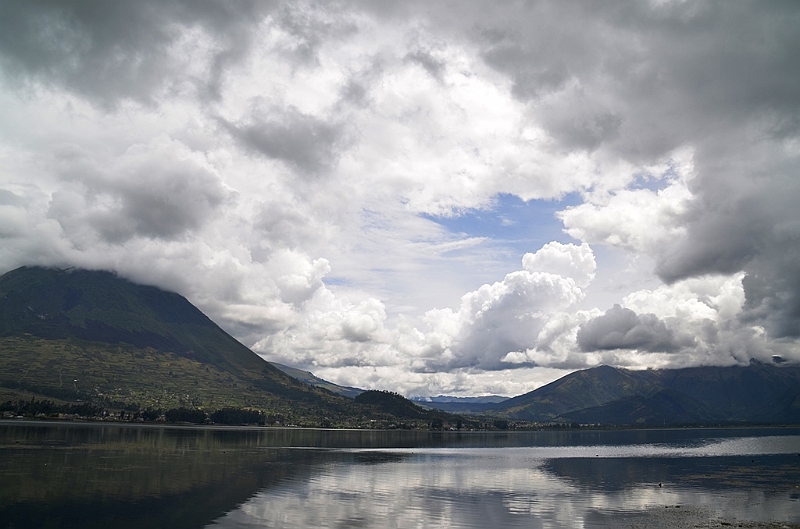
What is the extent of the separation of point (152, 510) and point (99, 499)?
1081cm

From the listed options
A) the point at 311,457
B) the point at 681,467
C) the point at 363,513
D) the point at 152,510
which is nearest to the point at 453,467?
the point at 311,457

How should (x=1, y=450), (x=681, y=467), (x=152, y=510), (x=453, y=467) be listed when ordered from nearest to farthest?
(x=152, y=510) < (x=1, y=450) < (x=453, y=467) < (x=681, y=467)

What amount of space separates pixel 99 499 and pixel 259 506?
20957mm

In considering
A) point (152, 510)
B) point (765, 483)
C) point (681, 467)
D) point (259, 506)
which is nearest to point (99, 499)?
point (152, 510)

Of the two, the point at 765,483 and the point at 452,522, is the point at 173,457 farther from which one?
the point at 765,483

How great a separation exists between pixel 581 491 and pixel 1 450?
5102 inches

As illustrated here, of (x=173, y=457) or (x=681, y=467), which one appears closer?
(x=173, y=457)

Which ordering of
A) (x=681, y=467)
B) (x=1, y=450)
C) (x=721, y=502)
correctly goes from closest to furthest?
1. (x=721, y=502)
2. (x=1, y=450)
3. (x=681, y=467)

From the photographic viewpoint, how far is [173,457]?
454 ft

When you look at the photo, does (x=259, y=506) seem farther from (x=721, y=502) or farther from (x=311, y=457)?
(x=311, y=457)

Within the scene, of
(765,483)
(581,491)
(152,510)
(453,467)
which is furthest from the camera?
(453,467)

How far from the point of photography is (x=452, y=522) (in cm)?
7119

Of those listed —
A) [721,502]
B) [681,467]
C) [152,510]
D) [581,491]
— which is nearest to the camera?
[152,510]

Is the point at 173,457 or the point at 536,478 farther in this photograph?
the point at 173,457
